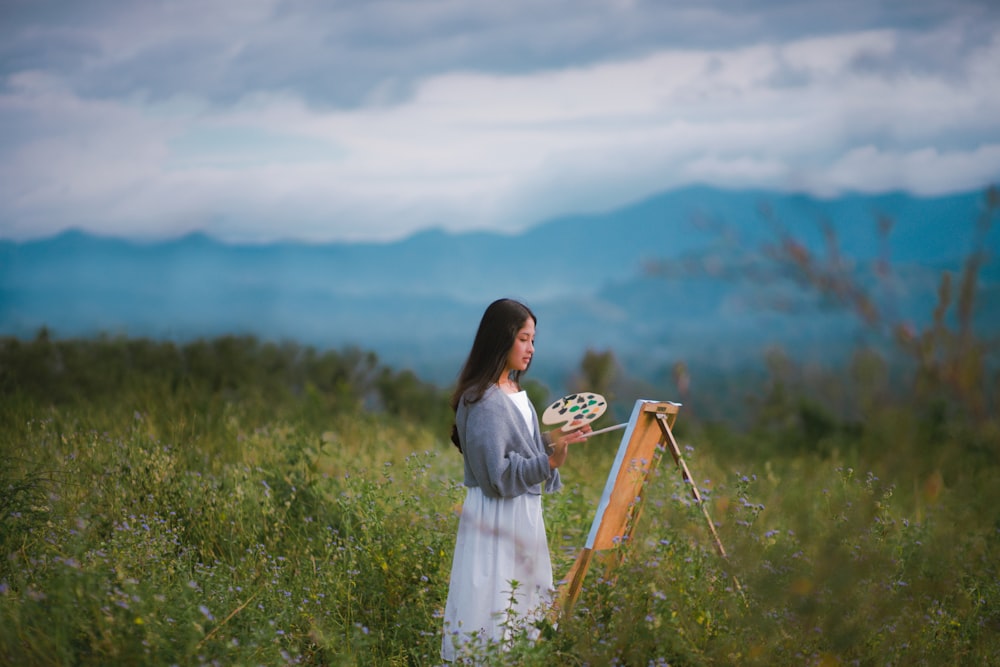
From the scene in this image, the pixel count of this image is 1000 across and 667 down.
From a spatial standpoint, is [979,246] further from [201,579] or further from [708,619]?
[201,579]

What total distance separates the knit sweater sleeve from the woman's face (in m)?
0.14

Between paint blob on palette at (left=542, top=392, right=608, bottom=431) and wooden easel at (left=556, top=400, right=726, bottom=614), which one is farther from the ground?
paint blob on palette at (left=542, top=392, right=608, bottom=431)

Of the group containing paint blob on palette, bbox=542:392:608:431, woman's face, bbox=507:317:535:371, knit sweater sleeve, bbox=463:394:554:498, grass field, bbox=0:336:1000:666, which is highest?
Result: woman's face, bbox=507:317:535:371

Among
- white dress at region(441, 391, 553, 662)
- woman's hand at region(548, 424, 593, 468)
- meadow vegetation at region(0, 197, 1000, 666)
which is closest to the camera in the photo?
meadow vegetation at region(0, 197, 1000, 666)

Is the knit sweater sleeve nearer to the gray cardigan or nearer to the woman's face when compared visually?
the gray cardigan

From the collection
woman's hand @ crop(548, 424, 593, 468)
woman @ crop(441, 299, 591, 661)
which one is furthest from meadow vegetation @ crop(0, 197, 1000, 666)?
woman's hand @ crop(548, 424, 593, 468)

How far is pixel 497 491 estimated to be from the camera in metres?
3.53

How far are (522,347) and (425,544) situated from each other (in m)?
1.44

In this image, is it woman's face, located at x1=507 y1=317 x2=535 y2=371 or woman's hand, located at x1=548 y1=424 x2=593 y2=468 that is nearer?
woman's hand, located at x1=548 y1=424 x2=593 y2=468

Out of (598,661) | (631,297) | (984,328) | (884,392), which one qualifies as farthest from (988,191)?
(631,297)

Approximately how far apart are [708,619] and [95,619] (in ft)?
6.92

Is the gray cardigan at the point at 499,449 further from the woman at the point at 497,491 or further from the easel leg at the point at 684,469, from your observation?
the easel leg at the point at 684,469

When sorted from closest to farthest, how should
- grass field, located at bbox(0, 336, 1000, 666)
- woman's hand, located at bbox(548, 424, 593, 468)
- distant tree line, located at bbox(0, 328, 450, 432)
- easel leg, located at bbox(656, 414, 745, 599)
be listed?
grass field, located at bbox(0, 336, 1000, 666)
woman's hand, located at bbox(548, 424, 593, 468)
easel leg, located at bbox(656, 414, 745, 599)
distant tree line, located at bbox(0, 328, 450, 432)

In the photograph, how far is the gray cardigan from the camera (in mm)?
3459
